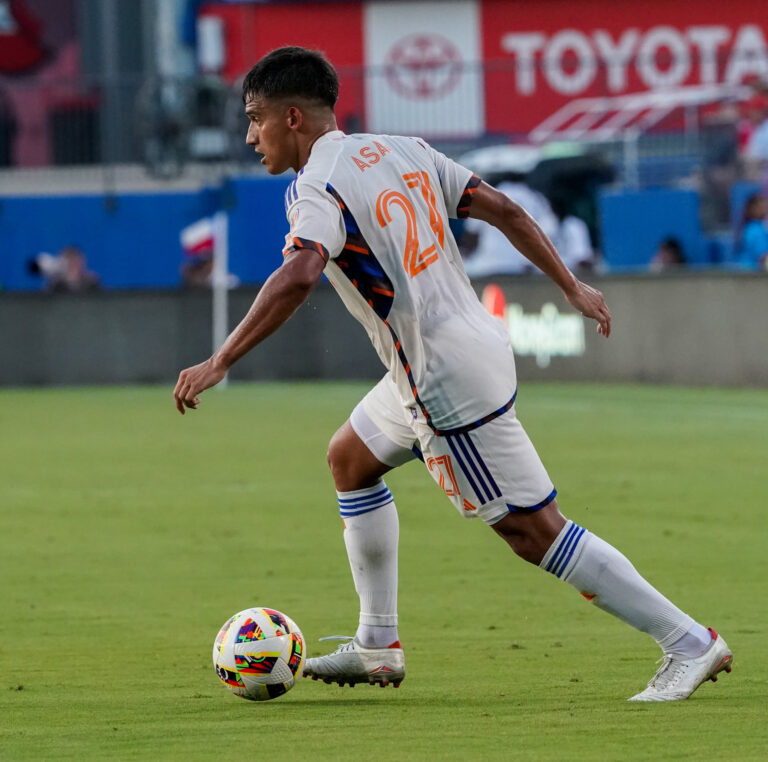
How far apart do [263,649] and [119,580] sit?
116 inches

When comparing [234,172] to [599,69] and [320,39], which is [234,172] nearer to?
[599,69]

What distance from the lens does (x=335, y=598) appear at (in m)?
8.10

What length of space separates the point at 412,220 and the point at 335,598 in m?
2.88

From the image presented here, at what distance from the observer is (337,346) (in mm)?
23219

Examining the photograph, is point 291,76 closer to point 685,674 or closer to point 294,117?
point 294,117

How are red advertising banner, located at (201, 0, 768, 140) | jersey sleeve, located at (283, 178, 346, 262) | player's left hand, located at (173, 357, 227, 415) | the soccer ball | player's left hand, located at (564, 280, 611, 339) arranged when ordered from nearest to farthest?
player's left hand, located at (173, 357, 227, 415), jersey sleeve, located at (283, 178, 346, 262), the soccer ball, player's left hand, located at (564, 280, 611, 339), red advertising banner, located at (201, 0, 768, 140)

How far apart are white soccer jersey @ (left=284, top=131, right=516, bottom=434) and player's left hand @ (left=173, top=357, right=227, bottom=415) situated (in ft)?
1.75

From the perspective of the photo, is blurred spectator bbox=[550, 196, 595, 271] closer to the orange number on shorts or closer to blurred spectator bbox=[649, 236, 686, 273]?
blurred spectator bbox=[649, 236, 686, 273]

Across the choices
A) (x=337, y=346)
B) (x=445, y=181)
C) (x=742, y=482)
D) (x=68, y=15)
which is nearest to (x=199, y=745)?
(x=445, y=181)

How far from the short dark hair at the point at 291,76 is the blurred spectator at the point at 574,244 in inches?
707

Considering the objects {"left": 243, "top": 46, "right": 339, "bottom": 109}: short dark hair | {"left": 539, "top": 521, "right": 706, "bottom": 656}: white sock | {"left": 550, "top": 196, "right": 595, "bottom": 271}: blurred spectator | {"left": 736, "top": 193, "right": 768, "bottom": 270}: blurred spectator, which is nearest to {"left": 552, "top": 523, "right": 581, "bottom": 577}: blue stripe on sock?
{"left": 539, "top": 521, "right": 706, "bottom": 656}: white sock

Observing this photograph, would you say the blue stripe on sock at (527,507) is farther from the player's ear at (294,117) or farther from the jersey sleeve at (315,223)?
the player's ear at (294,117)

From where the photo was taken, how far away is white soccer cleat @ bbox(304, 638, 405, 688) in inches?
243

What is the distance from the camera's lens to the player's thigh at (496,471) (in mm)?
5609
